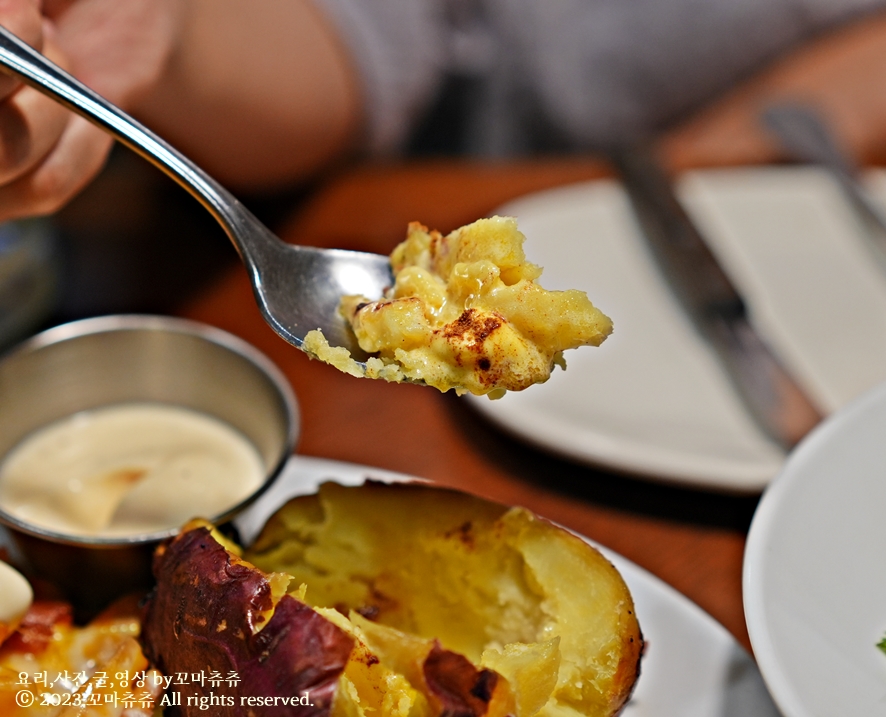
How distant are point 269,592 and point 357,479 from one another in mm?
286

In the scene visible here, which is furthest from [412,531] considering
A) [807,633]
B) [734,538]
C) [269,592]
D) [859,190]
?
[859,190]

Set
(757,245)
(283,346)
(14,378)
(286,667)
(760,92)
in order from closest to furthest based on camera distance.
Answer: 1. (286,667)
2. (14,378)
3. (283,346)
4. (757,245)
5. (760,92)

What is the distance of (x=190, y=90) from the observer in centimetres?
128

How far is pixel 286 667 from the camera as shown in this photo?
430 millimetres

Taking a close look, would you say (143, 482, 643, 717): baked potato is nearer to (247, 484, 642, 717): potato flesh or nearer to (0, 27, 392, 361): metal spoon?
(247, 484, 642, 717): potato flesh

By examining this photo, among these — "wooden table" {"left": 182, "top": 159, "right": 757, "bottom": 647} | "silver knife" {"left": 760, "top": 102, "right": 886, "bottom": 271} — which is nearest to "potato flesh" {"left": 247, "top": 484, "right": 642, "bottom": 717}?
"wooden table" {"left": 182, "top": 159, "right": 757, "bottom": 647}

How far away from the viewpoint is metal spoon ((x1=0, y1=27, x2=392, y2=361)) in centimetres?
57

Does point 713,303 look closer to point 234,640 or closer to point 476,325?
point 476,325

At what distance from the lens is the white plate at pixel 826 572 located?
0.49 meters

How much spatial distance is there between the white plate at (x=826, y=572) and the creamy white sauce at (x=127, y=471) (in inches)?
15.7

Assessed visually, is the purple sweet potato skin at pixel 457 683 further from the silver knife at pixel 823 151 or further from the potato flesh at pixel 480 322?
the silver knife at pixel 823 151

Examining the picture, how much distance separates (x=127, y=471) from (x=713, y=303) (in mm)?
654

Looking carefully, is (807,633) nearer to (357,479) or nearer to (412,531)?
(412,531)

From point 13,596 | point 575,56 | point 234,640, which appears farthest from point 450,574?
point 575,56
